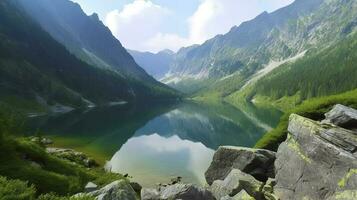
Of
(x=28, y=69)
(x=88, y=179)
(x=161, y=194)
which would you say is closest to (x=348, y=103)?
(x=161, y=194)

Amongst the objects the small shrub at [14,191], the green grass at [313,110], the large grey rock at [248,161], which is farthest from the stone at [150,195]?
the green grass at [313,110]

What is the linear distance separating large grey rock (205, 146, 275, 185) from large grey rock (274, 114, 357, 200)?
5.20m

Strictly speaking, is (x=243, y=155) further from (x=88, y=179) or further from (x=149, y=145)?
(x=149, y=145)

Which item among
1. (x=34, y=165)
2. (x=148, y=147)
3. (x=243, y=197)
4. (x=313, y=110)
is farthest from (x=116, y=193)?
(x=148, y=147)

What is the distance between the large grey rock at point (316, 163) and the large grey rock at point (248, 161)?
5.20m

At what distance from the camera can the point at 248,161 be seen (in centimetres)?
3559

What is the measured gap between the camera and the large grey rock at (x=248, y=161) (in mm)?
35562

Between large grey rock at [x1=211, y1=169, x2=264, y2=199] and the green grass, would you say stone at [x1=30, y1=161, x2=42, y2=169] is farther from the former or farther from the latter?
the green grass

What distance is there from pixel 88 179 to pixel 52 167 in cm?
360

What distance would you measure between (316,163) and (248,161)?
34.2 ft

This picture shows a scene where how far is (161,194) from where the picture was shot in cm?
2752

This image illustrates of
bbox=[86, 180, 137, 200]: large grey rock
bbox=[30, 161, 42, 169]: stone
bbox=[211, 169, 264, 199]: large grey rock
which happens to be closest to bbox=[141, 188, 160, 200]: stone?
bbox=[211, 169, 264, 199]: large grey rock

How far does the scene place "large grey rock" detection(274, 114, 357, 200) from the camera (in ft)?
76.6

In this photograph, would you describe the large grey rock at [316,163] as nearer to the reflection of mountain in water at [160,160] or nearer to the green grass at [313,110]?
the green grass at [313,110]
